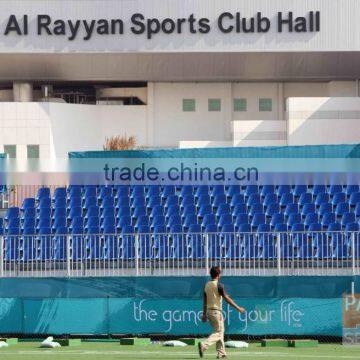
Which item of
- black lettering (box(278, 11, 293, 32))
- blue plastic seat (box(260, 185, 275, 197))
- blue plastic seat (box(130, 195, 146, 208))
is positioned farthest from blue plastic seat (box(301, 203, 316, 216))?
black lettering (box(278, 11, 293, 32))

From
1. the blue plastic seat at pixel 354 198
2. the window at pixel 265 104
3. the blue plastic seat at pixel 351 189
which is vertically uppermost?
the window at pixel 265 104

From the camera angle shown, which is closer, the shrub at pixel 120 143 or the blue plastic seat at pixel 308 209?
the blue plastic seat at pixel 308 209

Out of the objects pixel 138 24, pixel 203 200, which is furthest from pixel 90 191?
pixel 138 24

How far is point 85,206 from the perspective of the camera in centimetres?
3769

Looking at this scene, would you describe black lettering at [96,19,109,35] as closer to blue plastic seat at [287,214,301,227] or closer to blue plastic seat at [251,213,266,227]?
blue plastic seat at [251,213,266,227]

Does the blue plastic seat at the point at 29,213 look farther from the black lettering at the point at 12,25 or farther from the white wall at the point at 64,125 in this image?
the white wall at the point at 64,125

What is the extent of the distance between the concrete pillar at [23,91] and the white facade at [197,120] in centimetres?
91

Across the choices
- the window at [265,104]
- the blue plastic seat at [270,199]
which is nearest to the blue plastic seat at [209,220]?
the blue plastic seat at [270,199]

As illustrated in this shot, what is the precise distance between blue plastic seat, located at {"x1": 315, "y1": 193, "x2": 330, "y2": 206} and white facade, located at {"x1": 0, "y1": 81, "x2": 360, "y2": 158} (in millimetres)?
12275

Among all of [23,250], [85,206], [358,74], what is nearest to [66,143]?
[358,74]

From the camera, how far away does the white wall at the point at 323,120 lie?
1935 inches

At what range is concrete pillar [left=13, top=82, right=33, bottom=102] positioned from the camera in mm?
51969

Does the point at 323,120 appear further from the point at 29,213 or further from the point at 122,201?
the point at 29,213

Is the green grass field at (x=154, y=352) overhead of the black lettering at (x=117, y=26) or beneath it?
beneath
